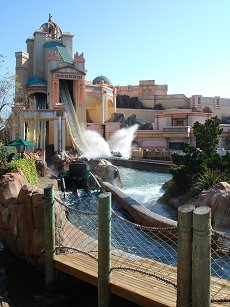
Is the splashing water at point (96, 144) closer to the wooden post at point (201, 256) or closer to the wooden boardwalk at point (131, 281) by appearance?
the wooden boardwalk at point (131, 281)

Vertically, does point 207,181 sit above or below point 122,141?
below

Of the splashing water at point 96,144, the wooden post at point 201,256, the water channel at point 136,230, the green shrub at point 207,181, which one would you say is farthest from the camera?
the splashing water at point 96,144

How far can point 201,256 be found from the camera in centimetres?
388

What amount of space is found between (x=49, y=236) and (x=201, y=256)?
304 centimetres

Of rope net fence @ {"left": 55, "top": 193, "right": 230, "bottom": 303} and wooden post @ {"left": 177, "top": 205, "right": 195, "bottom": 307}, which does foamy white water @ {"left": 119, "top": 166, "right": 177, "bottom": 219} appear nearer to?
rope net fence @ {"left": 55, "top": 193, "right": 230, "bottom": 303}

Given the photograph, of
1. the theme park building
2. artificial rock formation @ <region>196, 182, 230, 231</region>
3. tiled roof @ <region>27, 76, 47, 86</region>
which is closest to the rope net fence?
artificial rock formation @ <region>196, 182, 230, 231</region>

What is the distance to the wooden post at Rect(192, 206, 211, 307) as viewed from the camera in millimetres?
3854

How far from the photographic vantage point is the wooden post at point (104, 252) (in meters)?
5.09

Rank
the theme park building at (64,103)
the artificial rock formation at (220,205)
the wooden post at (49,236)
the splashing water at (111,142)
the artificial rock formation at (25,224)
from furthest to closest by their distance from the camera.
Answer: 1. the splashing water at (111,142)
2. the theme park building at (64,103)
3. the artificial rock formation at (220,205)
4. the artificial rock formation at (25,224)
5. the wooden post at (49,236)

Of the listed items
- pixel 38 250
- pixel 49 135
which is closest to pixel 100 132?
pixel 49 135

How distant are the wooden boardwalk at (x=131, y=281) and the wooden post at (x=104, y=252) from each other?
0.40 feet

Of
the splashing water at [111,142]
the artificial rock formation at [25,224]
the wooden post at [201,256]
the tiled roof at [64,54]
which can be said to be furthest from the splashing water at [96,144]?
the wooden post at [201,256]

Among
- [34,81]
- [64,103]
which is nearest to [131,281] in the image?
[64,103]

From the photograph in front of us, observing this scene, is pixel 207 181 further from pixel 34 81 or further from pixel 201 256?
pixel 34 81
